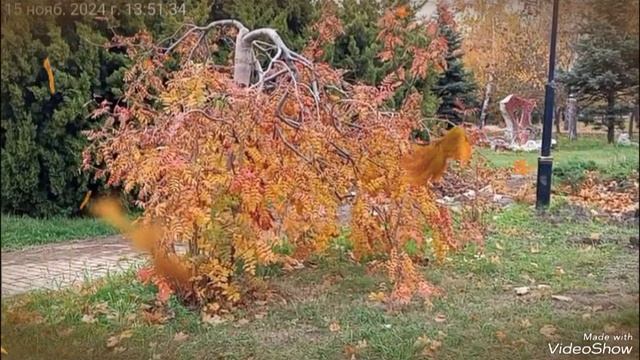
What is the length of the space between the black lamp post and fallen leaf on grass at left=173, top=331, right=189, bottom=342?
86 centimetres

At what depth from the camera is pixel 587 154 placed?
138 cm

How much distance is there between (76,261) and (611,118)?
124 centimetres

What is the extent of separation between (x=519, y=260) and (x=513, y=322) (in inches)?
8.2

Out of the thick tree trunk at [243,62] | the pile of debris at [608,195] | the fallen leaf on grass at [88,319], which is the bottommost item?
the fallen leaf on grass at [88,319]

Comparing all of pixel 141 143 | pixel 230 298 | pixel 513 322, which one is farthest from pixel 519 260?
pixel 141 143

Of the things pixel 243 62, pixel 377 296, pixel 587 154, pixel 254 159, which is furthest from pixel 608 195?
pixel 243 62

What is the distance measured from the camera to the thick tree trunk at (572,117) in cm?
136

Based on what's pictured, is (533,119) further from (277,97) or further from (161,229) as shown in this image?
(161,229)

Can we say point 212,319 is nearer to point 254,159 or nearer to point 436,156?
point 254,159

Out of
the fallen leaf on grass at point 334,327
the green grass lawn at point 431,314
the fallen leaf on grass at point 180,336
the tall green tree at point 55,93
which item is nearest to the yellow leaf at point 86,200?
the tall green tree at point 55,93

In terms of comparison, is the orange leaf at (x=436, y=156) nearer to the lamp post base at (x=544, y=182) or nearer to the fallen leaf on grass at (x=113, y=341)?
the lamp post base at (x=544, y=182)

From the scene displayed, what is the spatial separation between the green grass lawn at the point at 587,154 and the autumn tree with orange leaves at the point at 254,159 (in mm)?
90

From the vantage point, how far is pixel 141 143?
1.67 meters

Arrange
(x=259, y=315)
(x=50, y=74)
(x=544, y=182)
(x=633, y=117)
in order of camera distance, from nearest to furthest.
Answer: (x=633, y=117) < (x=50, y=74) < (x=544, y=182) < (x=259, y=315)
